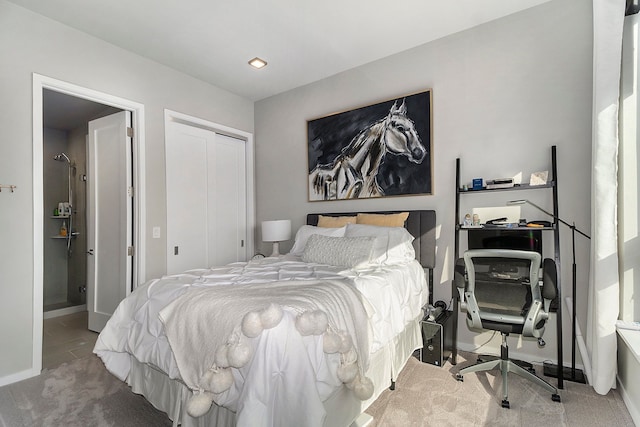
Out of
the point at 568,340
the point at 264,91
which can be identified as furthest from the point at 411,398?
the point at 264,91

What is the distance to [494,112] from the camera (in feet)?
9.11

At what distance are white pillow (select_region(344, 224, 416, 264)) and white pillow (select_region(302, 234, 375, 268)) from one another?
3.1 inches

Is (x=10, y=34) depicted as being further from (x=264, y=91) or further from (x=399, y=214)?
(x=399, y=214)

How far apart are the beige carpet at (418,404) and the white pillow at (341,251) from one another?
0.92 meters

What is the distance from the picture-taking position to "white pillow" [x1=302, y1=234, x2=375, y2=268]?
8.39ft

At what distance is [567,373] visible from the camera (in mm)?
2379

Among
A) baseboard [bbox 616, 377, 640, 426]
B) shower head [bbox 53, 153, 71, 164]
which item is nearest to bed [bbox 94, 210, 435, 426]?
baseboard [bbox 616, 377, 640, 426]

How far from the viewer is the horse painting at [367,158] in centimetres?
321

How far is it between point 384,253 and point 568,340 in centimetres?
157

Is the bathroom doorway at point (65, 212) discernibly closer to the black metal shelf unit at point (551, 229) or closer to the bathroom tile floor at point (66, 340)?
the bathroom tile floor at point (66, 340)

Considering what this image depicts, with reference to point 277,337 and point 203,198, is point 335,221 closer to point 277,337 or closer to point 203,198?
point 203,198

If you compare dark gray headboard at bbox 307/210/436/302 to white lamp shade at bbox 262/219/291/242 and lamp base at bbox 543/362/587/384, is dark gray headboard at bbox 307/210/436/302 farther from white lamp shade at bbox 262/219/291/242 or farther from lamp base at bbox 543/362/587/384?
white lamp shade at bbox 262/219/291/242

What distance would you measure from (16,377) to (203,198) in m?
2.24

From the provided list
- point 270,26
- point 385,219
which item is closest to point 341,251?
point 385,219
